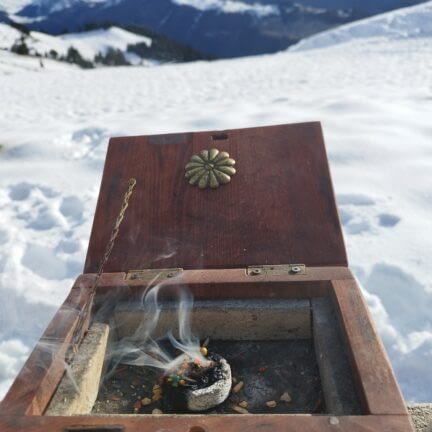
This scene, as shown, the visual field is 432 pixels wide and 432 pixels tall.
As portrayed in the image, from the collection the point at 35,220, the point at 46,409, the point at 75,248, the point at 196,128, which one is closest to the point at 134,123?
the point at 196,128

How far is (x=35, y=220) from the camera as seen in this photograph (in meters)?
4.41

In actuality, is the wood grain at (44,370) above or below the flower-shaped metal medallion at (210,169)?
below

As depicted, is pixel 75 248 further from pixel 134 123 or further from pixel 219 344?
pixel 134 123

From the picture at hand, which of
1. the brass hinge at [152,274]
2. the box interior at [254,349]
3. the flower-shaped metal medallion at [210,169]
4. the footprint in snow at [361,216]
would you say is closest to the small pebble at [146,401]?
the box interior at [254,349]

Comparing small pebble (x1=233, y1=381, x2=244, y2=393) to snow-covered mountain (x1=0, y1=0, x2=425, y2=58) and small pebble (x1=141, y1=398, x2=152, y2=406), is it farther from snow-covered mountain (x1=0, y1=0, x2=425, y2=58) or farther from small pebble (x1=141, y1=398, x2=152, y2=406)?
snow-covered mountain (x1=0, y1=0, x2=425, y2=58)

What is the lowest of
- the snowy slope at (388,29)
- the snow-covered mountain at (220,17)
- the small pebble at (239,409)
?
the snow-covered mountain at (220,17)

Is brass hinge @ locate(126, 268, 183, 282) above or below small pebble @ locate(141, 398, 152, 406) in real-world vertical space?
above

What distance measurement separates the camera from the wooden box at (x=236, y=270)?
1.23m

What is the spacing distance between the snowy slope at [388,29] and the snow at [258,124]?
5086 millimetres

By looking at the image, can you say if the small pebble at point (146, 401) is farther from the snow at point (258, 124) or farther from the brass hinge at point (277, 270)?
the snow at point (258, 124)

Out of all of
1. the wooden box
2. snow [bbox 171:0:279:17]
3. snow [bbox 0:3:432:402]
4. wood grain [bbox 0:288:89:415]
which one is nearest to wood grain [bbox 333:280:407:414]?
the wooden box

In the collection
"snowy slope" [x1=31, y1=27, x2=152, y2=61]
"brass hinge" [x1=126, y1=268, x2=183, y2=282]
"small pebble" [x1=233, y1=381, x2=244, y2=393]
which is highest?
Answer: "brass hinge" [x1=126, y1=268, x2=183, y2=282]

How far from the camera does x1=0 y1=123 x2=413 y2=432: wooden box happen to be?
48.3 inches

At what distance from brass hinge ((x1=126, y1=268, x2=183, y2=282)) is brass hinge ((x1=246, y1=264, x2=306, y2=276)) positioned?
32cm
